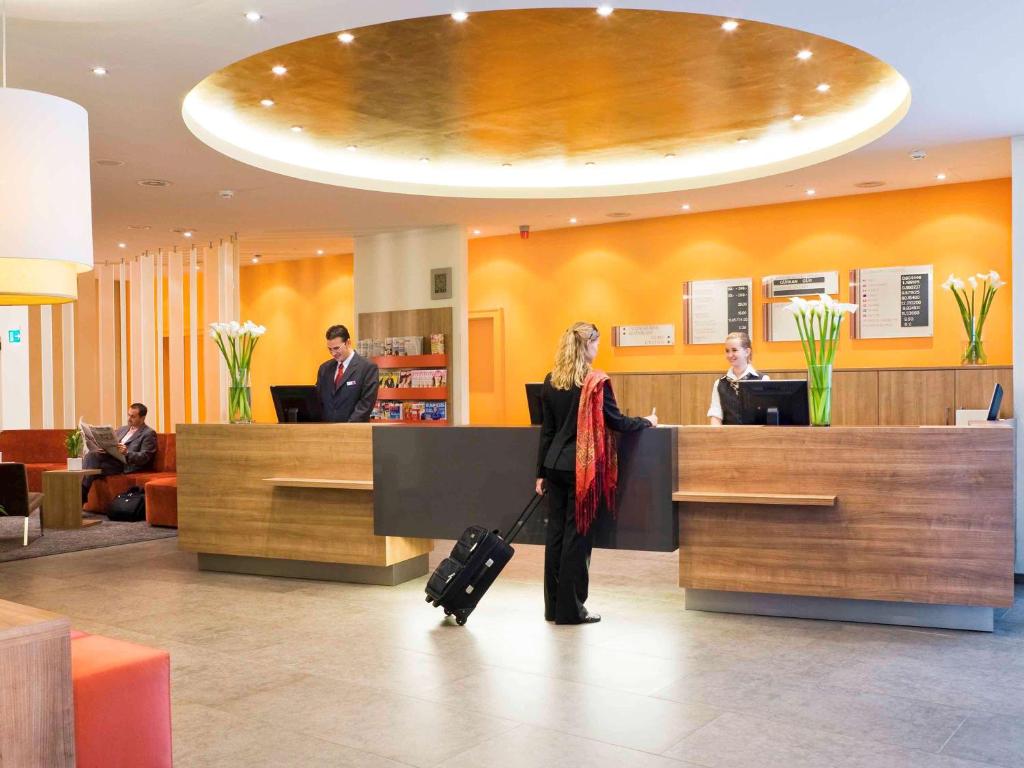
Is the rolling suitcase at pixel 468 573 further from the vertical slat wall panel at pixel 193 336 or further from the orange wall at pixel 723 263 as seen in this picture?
the vertical slat wall panel at pixel 193 336

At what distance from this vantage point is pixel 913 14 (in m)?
4.88

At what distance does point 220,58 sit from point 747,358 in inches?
154

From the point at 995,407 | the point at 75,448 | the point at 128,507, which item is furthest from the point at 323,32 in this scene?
the point at 75,448

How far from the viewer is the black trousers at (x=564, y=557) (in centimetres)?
556

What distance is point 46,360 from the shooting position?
13773 millimetres

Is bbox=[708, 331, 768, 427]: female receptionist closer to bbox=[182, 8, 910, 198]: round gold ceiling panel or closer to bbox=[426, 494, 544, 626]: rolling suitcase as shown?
bbox=[426, 494, 544, 626]: rolling suitcase

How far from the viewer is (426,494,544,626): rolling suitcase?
553 centimetres

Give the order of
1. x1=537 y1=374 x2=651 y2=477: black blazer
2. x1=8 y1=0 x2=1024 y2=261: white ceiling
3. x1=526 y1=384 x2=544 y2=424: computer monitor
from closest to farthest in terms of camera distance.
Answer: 1. x1=8 y1=0 x2=1024 y2=261: white ceiling
2. x1=537 y1=374 x2=651 y2=477: black blazer
3. x1=526 y1=384 x2=544 y2=424: computer monitor

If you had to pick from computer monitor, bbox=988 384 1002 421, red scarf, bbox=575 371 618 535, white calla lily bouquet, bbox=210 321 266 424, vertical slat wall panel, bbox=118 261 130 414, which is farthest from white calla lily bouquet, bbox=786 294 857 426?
vertical slat wall panel, bbox=118 261 130 414

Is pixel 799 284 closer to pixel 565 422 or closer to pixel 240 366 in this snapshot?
pixel 565 422

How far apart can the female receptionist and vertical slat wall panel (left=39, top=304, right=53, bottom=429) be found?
1070cm

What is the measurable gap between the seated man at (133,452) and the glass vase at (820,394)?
8.24 m

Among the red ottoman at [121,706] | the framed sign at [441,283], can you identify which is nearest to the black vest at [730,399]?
the red ottoman at [121,706]

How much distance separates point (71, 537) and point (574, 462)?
19.8ft
